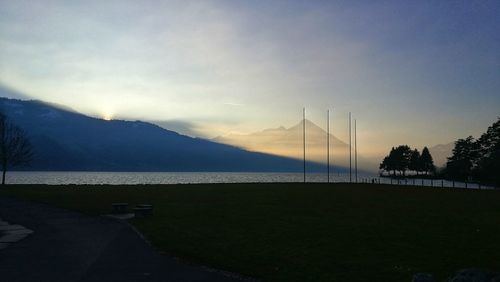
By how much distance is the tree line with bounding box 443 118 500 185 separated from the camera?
101438 mm

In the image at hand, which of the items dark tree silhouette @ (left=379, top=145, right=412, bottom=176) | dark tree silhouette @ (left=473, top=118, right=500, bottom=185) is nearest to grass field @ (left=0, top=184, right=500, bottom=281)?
dark tree silhouette @ (left=473, top=118, right=500, bottom=185)

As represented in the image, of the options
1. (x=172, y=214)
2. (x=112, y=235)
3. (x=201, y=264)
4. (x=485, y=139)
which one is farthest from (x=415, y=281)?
(x=485, y=139)

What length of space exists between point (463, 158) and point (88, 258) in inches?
5019

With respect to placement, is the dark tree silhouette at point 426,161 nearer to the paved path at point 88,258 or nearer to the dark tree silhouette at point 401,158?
the dark tree silhouette at point 401,158

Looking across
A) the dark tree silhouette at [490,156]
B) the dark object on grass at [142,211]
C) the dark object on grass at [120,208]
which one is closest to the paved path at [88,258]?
the dark object on grass at [142,211]

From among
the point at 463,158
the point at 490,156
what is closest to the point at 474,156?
the point at 463,158

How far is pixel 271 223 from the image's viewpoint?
71.8 ft

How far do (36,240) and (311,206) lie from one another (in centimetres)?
1904

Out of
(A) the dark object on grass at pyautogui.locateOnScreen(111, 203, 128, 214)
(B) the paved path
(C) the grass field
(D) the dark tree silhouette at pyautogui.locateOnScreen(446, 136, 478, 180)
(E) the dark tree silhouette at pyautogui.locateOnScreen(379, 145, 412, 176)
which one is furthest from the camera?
(E) the dark tree silhouette at pyautogui.locateOnScreen(379, 145, 412, 176)

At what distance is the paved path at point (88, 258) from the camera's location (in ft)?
37.7

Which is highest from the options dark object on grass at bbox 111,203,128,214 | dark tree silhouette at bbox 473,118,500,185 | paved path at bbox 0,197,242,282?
dark tree silhouette at bbox 473,118,500,185

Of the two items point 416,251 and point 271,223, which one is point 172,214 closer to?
point 271,223

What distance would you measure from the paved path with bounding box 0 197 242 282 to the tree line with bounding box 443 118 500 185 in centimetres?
8970

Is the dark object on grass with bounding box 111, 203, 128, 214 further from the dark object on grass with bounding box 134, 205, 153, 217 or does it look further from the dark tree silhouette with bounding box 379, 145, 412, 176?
the dark tree silhouette with bounding box 379, 145, 412, 176
